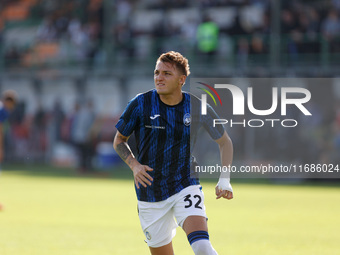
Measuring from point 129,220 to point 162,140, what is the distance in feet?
21.5

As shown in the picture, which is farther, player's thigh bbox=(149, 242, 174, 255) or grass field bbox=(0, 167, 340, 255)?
grass field bbox=(0, 167, 340, 255)

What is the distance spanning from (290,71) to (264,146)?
12.5ft

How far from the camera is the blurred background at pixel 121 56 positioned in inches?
965

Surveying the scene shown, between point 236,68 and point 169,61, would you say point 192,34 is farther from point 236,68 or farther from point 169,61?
point 169,61

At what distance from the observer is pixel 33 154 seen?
32156 millimetres

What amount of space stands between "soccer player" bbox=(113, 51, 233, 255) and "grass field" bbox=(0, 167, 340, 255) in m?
2.76

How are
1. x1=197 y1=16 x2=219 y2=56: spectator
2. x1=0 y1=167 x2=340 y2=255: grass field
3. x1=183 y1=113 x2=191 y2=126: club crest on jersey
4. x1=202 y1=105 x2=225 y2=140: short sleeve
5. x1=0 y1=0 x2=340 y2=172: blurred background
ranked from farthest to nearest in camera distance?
x1=197 y1=16 x2=219 y2=56: spectator, x1=0 y1=0 x2=340 y2=172: blurred background, x1=0 y1=167 x2=340 y2=255: grass field, x1=202 y1=105 x2=225 y2=140: short sleeve, x1=183 y1=113 x2=191 y2=126: club crest on jersey

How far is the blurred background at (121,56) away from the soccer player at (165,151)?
48.2 feet

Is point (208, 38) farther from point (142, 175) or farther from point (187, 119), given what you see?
point (142, 175)

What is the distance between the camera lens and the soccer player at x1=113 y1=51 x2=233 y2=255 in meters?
6.40

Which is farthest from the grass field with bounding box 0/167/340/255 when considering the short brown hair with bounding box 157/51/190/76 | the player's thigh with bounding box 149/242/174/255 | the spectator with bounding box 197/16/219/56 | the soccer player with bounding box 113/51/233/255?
the spectator with bounding box 197/16/219/56

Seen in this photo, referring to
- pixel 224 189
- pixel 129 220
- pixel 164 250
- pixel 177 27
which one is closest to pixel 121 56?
pixel 177 27

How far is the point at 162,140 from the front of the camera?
6.50 metres

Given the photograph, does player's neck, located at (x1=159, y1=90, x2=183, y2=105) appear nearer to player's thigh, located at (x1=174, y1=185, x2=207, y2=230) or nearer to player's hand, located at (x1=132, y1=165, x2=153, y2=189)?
player's hand, located at (x1=132, y1=165, x2=153, y2=189)
